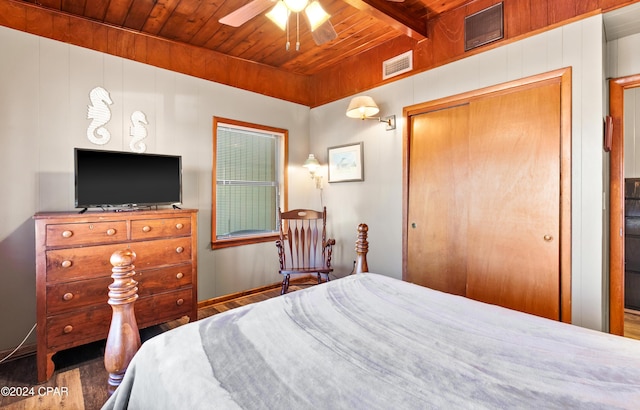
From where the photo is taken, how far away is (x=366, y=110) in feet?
10.8

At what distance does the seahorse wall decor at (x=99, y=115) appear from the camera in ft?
8.88

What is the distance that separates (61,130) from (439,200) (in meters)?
3.38

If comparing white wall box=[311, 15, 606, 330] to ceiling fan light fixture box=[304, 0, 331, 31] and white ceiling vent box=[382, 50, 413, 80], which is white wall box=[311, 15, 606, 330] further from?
ceiling fan light fixture box=[304, 0, 331, 31]

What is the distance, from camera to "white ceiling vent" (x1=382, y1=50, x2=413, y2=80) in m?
3.17

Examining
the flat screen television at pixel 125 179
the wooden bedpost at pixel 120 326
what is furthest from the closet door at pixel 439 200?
the wooden bedpost at pixel 120 326

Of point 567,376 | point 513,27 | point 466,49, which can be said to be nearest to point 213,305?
point 567,376

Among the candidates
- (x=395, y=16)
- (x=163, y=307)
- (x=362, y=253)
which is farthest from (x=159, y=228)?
(x=395, y=16)

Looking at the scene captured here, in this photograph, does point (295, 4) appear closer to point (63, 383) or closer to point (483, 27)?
point (483, 27)

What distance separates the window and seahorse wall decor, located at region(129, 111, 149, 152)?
696 mm

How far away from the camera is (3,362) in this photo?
2309 millimetres

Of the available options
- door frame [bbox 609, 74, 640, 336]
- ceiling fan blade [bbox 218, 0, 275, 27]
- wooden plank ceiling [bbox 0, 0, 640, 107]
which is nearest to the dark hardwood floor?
ceiling fan blade [bbox 218, 0, 275, 27]

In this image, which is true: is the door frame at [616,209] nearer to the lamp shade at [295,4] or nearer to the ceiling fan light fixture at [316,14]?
the ceiling fan light fixture at [316,14]

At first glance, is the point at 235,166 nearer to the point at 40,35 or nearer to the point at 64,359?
the point at 40,35

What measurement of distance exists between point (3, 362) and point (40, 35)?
2.55m
